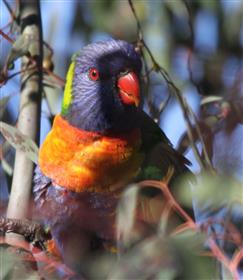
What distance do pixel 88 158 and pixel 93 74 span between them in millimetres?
Result: 268

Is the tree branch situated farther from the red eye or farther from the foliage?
the red eye

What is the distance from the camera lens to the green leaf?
189cm

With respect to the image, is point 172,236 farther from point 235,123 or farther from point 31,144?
point 31,144

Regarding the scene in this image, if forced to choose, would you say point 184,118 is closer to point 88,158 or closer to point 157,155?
point 157,155

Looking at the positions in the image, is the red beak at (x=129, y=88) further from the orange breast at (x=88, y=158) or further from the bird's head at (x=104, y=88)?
the orange breast at (x=88, y=158)

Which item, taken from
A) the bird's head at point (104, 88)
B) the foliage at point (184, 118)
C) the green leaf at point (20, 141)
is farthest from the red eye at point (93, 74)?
the green leaf at point (20, 141)

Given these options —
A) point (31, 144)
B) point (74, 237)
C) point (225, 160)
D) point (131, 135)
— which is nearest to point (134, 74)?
point (131, 135)

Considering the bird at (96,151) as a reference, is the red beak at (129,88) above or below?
above

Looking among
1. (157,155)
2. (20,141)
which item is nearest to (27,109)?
(20,141)

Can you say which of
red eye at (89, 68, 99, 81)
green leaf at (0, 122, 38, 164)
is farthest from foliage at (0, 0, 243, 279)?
red eye at (89, 68, 99, 81)

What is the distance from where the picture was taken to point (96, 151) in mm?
2047

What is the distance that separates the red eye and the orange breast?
0.17 meters

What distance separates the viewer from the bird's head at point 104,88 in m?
2.00

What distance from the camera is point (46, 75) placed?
7.41 feet
